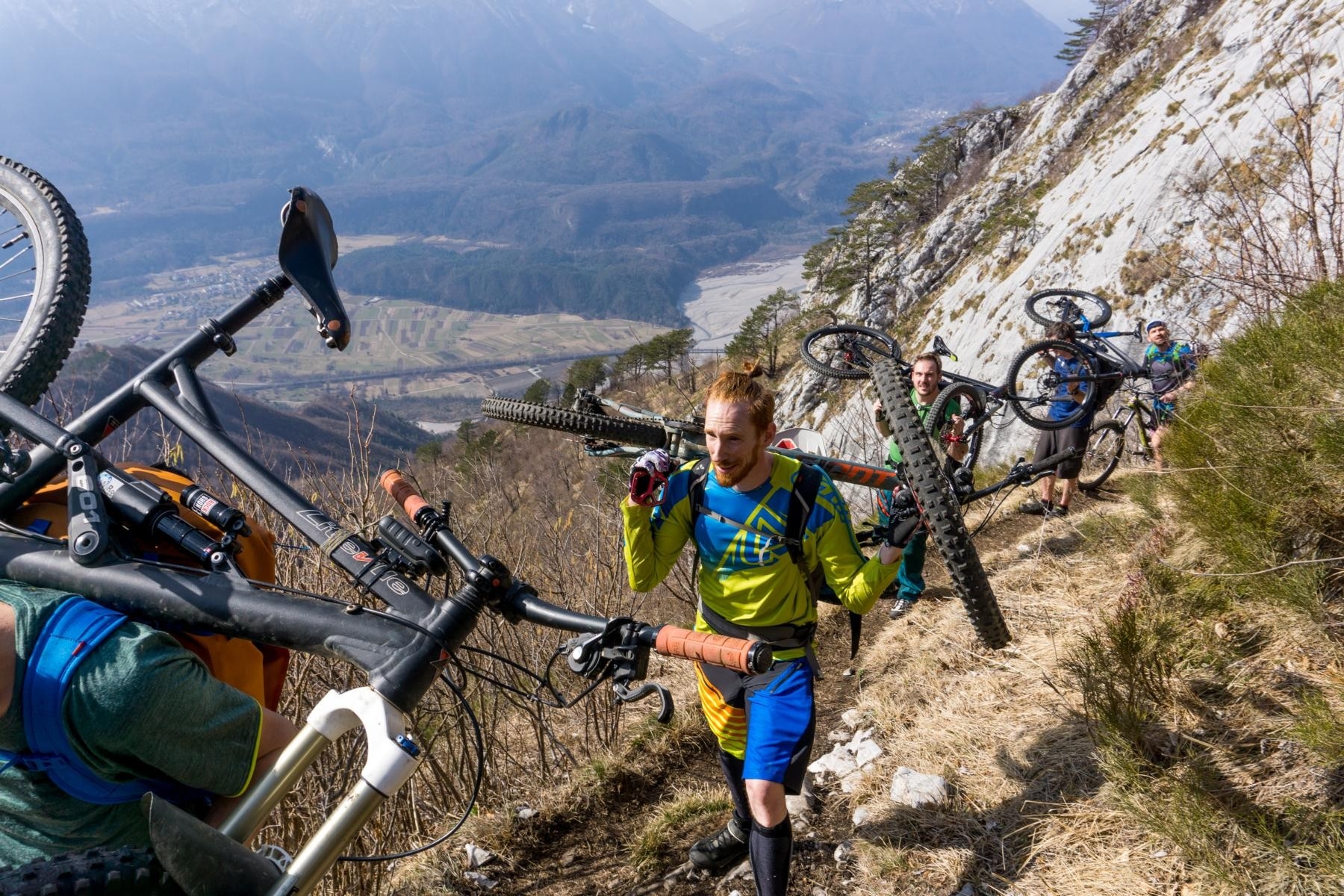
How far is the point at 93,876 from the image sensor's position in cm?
118

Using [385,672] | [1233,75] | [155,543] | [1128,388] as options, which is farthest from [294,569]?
[1233,75]

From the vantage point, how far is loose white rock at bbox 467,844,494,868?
3854mm

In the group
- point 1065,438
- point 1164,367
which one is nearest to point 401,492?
point 1065,438

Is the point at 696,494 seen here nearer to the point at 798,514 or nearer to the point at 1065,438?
the point at 798,514

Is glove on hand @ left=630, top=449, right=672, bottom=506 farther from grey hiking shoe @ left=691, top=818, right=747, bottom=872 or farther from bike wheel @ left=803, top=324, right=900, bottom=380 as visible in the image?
bike wheel @ left=803, top=324, right=900, bottom=380

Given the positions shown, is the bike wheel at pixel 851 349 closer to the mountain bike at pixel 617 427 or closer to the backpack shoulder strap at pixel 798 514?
the mountain bike at pixel 617 427

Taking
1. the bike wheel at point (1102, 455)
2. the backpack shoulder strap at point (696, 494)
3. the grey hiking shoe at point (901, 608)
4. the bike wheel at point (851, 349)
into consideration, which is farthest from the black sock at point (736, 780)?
the bike wheel at point (1102, 455)

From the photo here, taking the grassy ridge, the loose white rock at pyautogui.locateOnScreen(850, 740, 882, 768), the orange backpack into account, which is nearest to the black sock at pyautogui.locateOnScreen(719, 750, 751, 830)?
the loose white rock at pyautogui.locateOnScreen(850, 740, 882, 768)

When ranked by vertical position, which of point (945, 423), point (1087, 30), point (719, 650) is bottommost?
point (719, 650)

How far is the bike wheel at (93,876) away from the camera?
1.15 meters

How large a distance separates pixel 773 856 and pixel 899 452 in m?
3.84

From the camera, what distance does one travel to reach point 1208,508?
3.88 metres

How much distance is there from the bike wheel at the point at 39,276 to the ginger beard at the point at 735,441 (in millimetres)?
2754

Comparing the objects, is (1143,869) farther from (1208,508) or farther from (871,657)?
(871,657)
